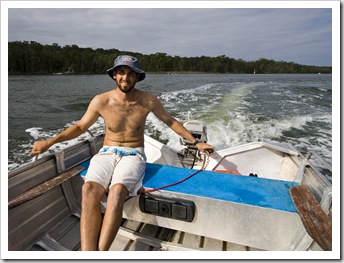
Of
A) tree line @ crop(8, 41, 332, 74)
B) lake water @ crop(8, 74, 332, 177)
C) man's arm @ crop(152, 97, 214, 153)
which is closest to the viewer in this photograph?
man's arm @ crop(152, 97, 214, 153)

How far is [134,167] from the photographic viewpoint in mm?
2053

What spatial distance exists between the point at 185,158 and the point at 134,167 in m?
2.21

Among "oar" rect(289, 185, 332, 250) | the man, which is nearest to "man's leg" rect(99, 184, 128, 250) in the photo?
the man

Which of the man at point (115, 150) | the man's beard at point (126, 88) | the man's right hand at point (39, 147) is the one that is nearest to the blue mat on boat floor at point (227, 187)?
the man at point (115, 150)

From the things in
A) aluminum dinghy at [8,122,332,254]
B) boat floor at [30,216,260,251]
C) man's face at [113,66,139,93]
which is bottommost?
boat floor at [30,216,260,251]

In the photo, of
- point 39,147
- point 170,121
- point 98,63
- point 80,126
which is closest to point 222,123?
point 170,121

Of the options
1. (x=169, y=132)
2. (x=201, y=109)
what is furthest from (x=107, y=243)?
(x=201, y=109)

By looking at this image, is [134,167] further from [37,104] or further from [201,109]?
[37,104]

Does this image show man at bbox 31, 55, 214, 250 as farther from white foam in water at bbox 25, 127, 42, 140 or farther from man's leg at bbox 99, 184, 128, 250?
white foam in water at bbox 25, 127, 42, 140

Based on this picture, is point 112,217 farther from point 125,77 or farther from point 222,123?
point 222,123

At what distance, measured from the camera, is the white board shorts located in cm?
191

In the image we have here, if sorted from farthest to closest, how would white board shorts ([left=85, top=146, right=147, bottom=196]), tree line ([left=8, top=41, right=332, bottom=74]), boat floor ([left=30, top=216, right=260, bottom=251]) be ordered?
tree line ([left=8, top=41, right=332, bottom=74]), boat floor ([left=30, top=216, right=260, bottom=251]), white board shorts ([left=85, top=146, right=147, bottom=196])

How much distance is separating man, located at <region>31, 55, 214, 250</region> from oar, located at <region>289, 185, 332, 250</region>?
895 millimetres

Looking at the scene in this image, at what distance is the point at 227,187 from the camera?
6.64 ft
